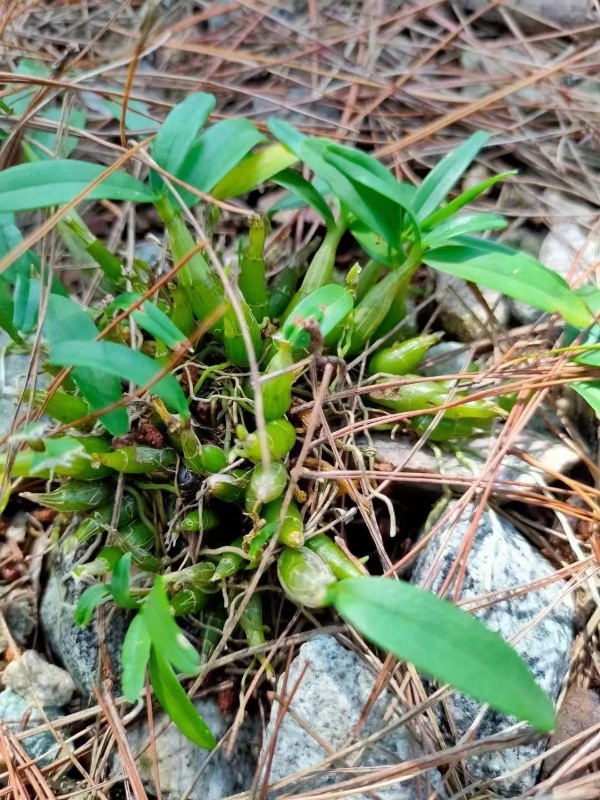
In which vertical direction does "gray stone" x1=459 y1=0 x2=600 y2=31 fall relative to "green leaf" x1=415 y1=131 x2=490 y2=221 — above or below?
above

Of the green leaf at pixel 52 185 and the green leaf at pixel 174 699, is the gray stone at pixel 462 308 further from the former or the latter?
the green leaf at pixel 174 699

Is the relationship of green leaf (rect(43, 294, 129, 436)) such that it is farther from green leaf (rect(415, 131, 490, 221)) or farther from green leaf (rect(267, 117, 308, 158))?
green leaf (rect(415, 131, 490, 221))

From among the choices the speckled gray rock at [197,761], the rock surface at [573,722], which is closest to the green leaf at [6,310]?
the speckled gray rock at [197,761]

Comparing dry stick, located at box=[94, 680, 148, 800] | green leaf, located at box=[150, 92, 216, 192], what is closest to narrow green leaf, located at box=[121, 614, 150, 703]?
dry stick, located at box=[94, 680, 148, 800]

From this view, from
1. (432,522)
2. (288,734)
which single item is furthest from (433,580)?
(288,734)

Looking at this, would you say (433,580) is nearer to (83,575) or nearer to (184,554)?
(184,554)
